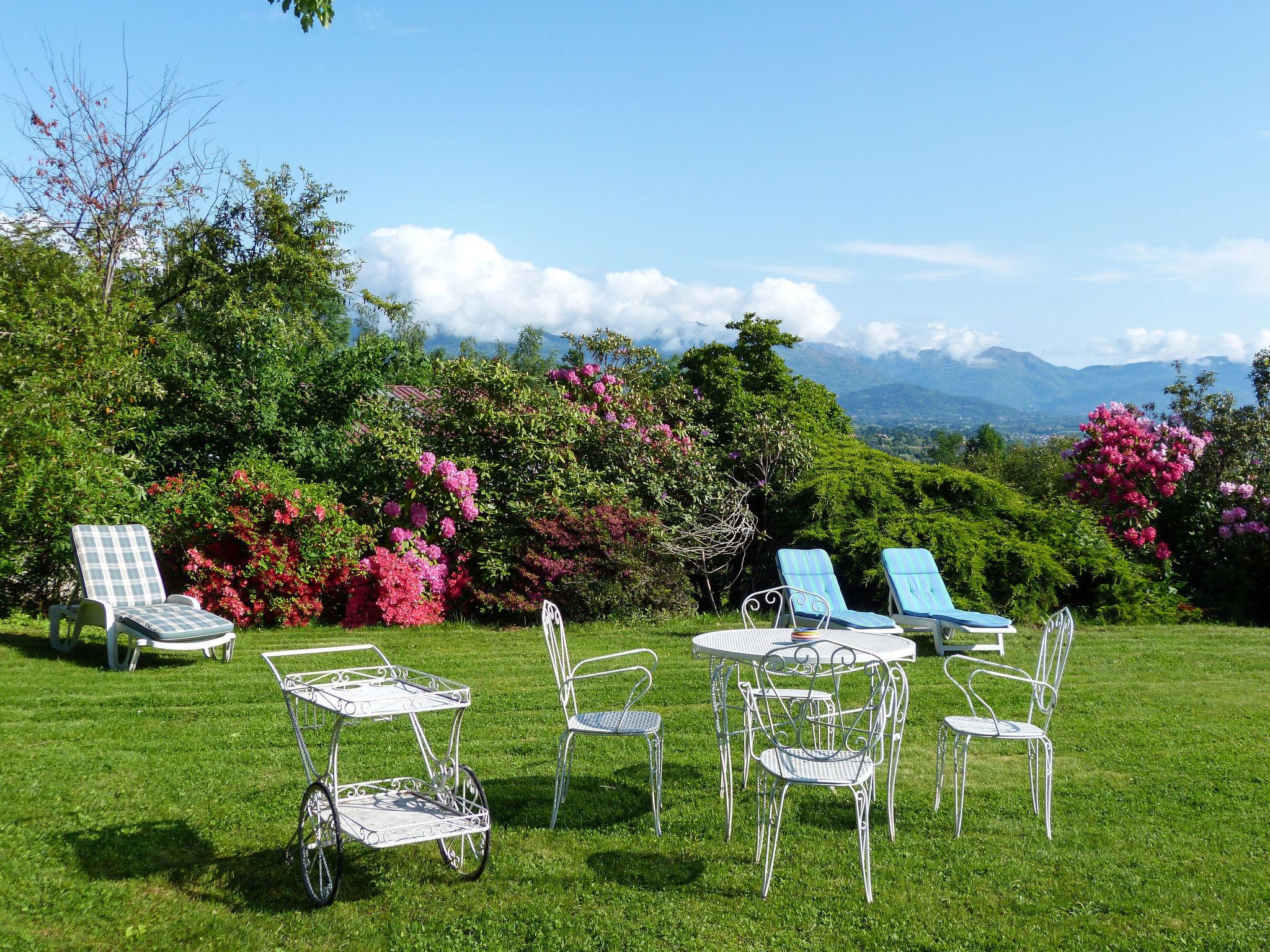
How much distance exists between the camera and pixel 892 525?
991 cm

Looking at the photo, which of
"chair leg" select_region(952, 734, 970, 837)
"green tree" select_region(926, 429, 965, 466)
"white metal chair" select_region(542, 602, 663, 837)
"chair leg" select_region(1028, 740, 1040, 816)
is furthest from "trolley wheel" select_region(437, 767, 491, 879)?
"green tree" select_region(926, 429, 965, 466)

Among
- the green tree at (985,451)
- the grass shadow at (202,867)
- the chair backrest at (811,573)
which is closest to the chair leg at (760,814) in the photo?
the grass shadow at (202,867)

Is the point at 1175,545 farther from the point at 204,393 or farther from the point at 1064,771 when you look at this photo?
the point at 204,393

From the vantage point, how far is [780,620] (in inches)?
332

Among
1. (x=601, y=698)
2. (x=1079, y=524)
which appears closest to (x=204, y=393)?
(x=601, y=698)

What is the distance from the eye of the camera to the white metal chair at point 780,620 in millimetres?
4312

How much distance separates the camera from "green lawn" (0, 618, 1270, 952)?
128 inches

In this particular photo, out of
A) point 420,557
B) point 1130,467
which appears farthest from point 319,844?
point 1130,467

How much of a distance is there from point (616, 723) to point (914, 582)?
532 centimetres

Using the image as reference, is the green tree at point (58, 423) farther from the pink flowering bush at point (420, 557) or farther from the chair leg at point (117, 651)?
the pink flowering bush at point (420, 557)

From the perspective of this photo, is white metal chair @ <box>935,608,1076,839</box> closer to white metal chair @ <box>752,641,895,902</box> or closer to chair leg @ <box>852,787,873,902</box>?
white metal chair @ <box>752,641,895,902</box>

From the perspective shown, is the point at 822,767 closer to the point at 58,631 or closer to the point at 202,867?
the point at 202,867

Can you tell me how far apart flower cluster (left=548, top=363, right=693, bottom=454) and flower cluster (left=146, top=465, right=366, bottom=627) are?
10.6 feet

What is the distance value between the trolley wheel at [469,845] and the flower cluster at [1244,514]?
10956mm
